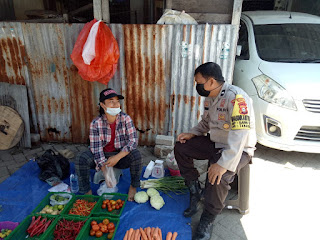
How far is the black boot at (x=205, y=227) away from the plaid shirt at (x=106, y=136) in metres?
1.19

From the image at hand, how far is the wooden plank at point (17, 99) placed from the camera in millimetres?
4285

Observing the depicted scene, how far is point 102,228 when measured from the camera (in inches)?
102

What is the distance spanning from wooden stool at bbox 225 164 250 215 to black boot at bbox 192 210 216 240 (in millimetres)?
447

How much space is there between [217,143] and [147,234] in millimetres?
1266

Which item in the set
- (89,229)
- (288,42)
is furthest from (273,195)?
(288,42)

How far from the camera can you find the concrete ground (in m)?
2.83

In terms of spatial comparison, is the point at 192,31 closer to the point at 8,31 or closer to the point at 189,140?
the point at 189,140

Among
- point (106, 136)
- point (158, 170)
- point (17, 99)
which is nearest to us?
point (106, 136)

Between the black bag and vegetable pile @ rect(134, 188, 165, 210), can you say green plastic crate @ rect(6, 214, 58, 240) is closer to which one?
the black bag

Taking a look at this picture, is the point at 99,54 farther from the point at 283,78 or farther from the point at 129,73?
the point at 283,78

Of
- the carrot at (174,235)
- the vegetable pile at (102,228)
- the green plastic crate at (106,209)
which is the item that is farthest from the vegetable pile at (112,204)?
the carrot at (174,235)

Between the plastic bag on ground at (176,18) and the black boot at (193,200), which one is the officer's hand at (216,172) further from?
the plastic bag on ground at (176,18)

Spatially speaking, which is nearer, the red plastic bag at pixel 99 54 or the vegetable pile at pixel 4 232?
the vegetable pile at pixel 4 232

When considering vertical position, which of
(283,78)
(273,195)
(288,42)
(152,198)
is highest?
(288,42)
